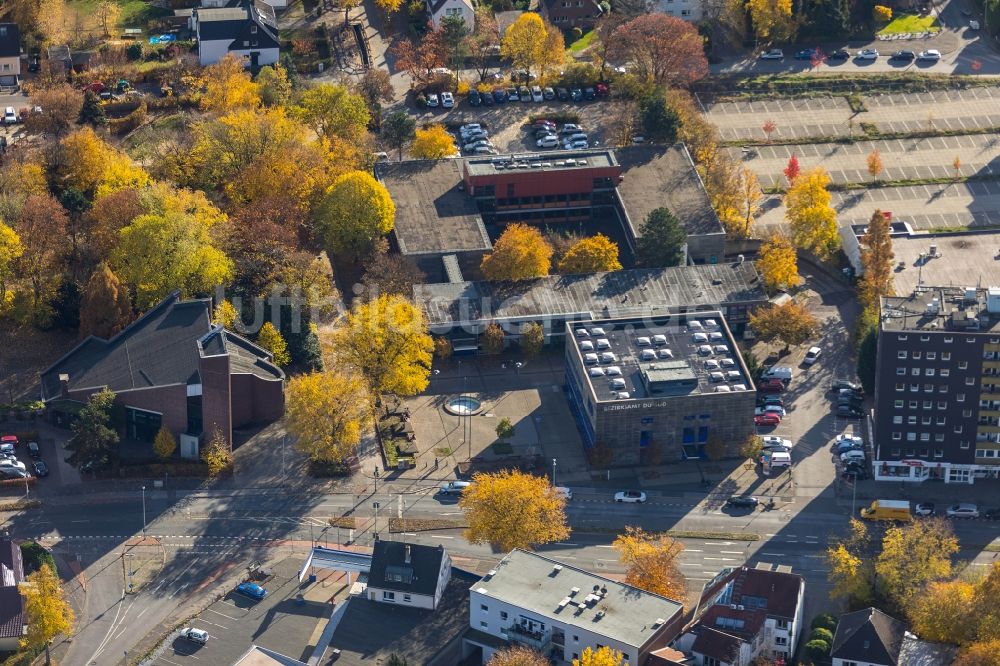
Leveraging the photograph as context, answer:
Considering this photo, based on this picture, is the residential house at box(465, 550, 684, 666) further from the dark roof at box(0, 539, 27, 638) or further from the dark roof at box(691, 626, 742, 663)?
the dark roof at box(0, 539, 27, 638)

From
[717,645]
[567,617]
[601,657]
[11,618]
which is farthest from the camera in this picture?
[11,618]

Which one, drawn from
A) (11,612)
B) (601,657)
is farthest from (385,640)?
(11,612)

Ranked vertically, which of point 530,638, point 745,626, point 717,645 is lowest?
point 717,645

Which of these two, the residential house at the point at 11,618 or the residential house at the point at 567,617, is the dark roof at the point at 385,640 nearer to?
the residential house at the point at 567,617

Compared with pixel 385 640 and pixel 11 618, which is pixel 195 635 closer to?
pixel 11 618

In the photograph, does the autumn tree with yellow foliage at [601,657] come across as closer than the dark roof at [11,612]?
Yes

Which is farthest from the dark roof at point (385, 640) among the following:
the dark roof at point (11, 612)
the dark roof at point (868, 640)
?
the dark roof at point (868, 640)
